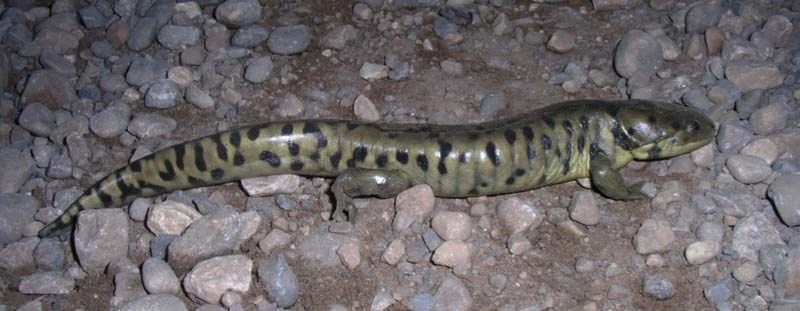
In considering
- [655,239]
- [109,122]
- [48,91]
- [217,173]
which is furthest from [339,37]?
[655,239]

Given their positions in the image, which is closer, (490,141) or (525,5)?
(490,141)

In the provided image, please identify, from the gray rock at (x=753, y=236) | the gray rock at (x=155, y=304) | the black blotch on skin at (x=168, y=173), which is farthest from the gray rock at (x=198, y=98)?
the gray rock at (x=753, y=236)

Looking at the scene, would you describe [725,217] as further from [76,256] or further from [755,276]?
[76,256]

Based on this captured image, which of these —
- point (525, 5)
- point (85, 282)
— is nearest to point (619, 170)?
point (525, 5)

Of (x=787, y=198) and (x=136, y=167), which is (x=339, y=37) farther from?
(x=787, y=198)

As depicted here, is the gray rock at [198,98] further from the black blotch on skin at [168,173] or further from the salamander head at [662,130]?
the salamander head at [662,130]
